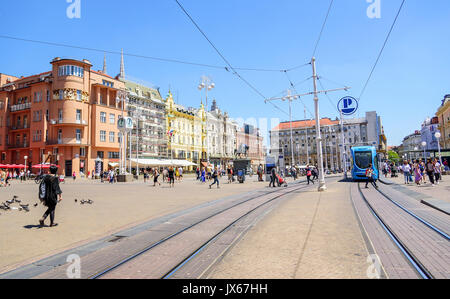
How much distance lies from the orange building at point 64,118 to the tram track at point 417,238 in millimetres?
44806

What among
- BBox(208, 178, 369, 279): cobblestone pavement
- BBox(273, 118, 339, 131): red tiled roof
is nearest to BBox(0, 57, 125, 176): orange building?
BBox(208, 178, 369, 279): cobblestone pavement

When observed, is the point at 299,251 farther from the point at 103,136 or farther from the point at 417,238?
the point at 103,136

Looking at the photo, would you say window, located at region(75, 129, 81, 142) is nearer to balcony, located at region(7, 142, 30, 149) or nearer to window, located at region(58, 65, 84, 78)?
window, located at region(58, 65, 84, 78)

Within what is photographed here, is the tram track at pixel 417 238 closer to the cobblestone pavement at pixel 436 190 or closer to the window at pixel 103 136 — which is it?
the cobblestone pavement at pixel 436 190

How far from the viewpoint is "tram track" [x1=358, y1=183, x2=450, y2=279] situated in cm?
380

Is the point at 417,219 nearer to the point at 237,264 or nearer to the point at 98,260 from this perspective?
the point at 237,264

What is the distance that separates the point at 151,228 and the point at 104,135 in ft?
144

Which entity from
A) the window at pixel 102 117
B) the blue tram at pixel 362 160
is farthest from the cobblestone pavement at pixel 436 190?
the window at pixel 102 117

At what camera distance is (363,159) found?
23.2m

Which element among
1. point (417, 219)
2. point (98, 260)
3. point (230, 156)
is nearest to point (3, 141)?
point (230, 156)

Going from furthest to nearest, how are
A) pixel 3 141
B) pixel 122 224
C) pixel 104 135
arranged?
pixel 3 141, pixel 104 135, pixel 122 224

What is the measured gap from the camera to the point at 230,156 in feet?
276

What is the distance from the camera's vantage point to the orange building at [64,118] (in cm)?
4259

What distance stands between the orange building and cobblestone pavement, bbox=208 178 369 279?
4380 centimetres
